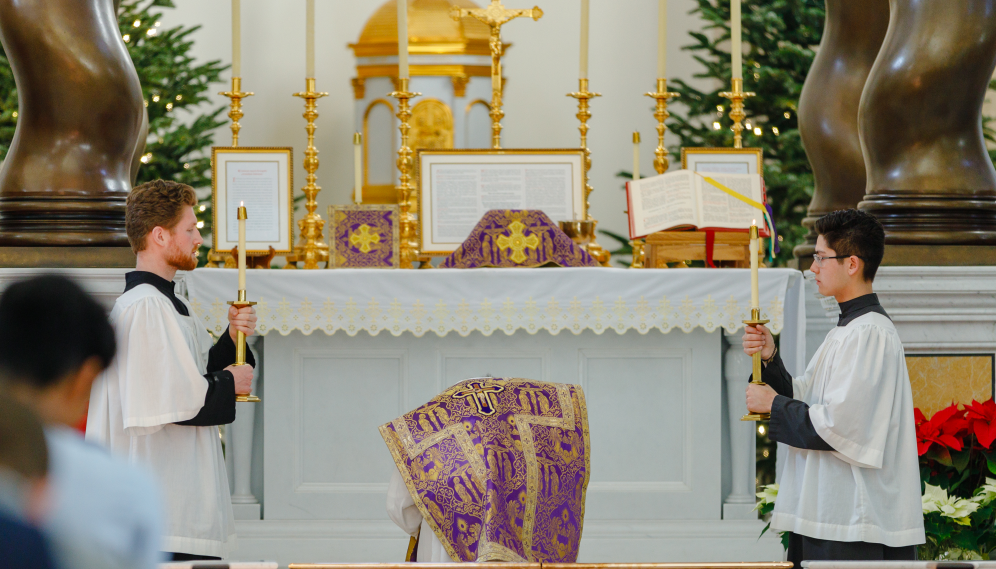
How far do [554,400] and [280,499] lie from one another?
6.49 feet

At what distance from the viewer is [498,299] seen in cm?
412

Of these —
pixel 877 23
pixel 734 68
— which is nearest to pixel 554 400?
pixel 734 68

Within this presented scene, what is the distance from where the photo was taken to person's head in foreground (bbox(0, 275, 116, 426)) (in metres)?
1.44

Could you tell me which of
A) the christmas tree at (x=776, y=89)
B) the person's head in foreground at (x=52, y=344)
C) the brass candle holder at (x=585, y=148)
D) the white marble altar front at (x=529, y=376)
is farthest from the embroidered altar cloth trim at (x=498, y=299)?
the christmas tree at (x=776, y=89)

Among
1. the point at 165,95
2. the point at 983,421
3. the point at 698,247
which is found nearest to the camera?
the point at 983,421

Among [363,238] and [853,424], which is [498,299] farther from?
[853,424]

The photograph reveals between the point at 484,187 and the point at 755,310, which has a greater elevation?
the point at 484,187

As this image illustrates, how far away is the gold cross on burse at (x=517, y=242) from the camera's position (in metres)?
4.29

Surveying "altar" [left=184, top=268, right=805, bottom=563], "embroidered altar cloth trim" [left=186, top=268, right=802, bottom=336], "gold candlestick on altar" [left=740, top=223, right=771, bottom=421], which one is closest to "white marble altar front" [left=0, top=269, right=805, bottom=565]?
"altar" [left=184, top=268, right=805, bottom=563]

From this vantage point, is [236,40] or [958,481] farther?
[236,40]

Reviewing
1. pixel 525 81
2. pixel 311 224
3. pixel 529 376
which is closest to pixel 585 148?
pixel 529 376

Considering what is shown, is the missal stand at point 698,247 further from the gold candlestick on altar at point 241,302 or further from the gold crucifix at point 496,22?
the gold candlestick on altar at point 241,302

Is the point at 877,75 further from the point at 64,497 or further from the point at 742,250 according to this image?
the point at 64,497

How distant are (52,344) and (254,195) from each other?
10.1 ft
